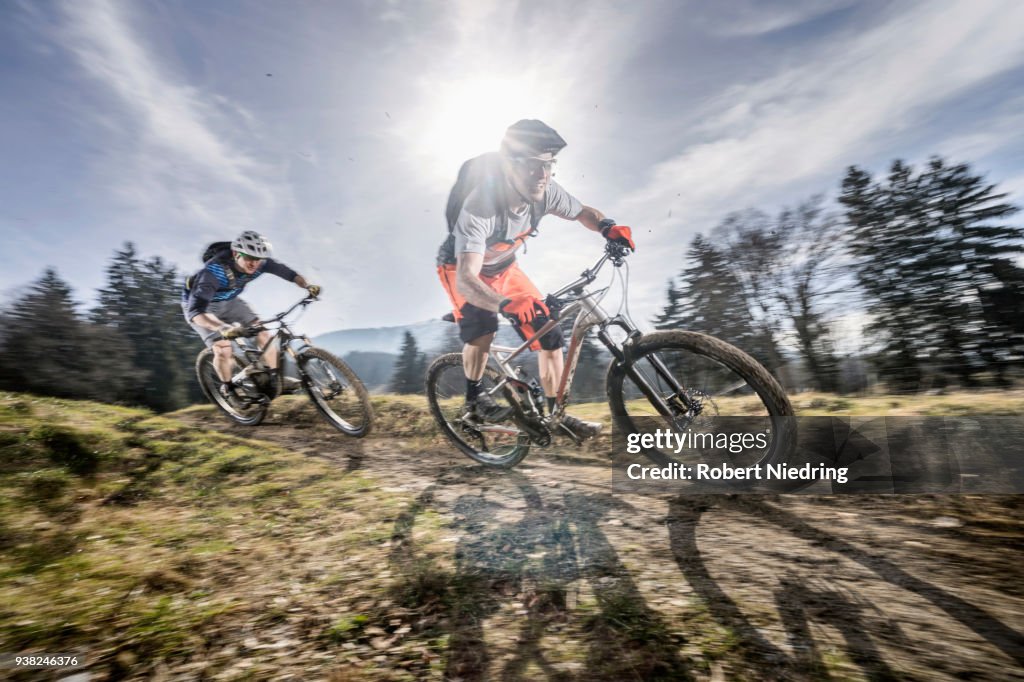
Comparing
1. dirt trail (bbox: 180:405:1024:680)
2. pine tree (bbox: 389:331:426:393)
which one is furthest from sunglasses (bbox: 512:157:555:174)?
pine tree (bbox: 389:331:426:393)

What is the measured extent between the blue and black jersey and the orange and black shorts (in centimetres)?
406

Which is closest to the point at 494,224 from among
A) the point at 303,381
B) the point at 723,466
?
the point at 723,466

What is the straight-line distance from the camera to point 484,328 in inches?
185

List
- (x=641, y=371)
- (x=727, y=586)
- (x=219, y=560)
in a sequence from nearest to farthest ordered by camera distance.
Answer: (x=727, y=586)
(x=219, y=560)
(x=641, y=371)

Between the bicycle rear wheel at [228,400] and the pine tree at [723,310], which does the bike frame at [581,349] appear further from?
the pine tree at [723,310]

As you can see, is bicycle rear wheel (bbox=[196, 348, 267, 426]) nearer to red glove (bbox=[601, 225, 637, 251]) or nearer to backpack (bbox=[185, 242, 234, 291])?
backpack (bbox=[185, 242, 234, 291])

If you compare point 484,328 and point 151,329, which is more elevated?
point 151,329

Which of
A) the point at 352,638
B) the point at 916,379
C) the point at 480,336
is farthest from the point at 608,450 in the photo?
the point at 916,379

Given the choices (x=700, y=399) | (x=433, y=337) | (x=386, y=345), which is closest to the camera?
(x=700, y=399)

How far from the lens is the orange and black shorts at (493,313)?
452 cm

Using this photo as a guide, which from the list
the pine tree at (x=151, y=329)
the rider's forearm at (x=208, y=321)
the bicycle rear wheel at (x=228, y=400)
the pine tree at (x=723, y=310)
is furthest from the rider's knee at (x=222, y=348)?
the pine tree at (x=151, y=329)

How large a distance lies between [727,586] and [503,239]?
3.76m

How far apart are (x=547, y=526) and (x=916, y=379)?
2347cm

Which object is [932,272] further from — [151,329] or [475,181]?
[151,329]
